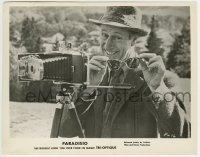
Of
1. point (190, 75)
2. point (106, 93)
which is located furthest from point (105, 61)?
point (190, 75)

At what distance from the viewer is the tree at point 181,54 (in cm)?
66

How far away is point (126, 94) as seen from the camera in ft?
2.17

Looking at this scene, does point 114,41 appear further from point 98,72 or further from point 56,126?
point 56,126

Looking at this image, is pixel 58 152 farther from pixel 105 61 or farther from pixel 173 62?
pixel 173 62

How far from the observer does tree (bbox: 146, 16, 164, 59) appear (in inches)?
26.1

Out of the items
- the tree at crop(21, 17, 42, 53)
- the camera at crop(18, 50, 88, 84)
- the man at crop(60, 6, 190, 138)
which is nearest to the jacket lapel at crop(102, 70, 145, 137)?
the man at crop(60, 6, 190, 138)

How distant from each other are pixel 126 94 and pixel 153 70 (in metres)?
0.10

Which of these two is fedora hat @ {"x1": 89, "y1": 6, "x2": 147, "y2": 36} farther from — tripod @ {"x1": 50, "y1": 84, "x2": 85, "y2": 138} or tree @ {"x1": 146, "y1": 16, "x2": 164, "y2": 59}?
tripod @ {"x1": 50, "y1": 84, "x2": 85, "y2": 138}

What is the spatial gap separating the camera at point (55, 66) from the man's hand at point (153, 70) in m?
0.16

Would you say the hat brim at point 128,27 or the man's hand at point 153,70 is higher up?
the hat brim at point 128,27

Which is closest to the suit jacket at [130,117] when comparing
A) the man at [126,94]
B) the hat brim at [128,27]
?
the man at [126,94]

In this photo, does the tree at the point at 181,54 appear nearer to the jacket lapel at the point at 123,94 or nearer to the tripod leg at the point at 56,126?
the jacket lapel at the point at 123,94

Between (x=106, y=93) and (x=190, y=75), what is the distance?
0.23 meters

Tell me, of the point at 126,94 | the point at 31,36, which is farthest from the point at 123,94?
the point at 31,36
